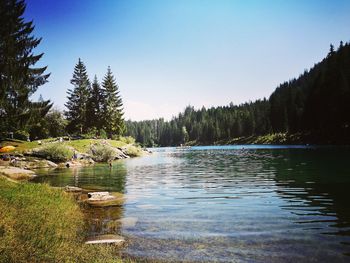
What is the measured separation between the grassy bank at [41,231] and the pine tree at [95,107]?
228ft

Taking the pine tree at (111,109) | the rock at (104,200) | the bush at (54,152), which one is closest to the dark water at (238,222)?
the rock at (104,200)

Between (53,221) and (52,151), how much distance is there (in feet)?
142

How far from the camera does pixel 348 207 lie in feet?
48.5

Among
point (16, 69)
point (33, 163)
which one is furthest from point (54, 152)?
point (16, 69)

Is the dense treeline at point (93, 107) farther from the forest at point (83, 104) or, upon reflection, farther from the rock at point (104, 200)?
the rock at point (104, 200)

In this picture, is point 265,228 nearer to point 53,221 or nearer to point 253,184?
point 53,221

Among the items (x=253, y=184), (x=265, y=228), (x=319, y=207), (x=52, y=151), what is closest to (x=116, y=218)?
(x=265, y=228)

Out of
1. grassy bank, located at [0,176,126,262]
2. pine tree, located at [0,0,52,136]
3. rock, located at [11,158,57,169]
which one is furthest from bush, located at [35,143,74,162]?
grassy bank, located at [0,176,126,262]

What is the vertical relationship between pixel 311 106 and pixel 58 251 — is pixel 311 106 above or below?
above

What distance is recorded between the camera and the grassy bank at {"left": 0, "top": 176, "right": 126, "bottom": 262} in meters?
8.07

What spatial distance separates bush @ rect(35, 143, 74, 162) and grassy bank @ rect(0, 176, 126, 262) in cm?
3819

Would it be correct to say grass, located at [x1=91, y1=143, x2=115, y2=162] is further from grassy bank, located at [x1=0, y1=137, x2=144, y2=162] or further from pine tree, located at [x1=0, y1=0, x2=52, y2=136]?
pine tree, located at [x1=0, y1=0, x2=52, y2=136]

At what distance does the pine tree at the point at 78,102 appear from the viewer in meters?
81.2

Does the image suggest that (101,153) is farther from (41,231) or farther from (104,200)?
(41,231)
